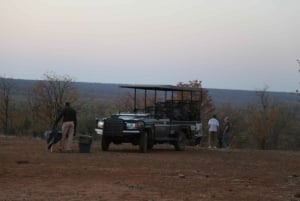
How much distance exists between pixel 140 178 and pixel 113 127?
8.01 metres

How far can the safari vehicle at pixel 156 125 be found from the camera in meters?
22.7

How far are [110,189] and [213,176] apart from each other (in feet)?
12.2

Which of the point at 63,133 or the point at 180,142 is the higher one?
the point at 63,133

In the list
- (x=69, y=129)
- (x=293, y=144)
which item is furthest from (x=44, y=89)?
(x=69, y=129)

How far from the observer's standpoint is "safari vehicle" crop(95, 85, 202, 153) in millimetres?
22656

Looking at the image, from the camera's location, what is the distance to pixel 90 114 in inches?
2461

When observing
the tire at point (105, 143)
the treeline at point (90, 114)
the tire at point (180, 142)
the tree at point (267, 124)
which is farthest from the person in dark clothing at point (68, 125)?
the tree at point (267, 124)

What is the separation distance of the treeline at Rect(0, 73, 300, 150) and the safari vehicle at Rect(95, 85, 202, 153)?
1552 cm

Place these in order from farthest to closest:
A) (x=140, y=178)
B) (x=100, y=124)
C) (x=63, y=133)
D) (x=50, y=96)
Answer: (x=50, y=96) < (x=100, y=124) < (x=63, y=133) < (x=140, y=178)

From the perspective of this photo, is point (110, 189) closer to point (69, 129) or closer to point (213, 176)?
point (213, 176)

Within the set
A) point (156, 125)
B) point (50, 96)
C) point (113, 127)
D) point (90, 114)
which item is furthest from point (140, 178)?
point (90, 114)

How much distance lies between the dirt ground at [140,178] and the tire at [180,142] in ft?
11.3

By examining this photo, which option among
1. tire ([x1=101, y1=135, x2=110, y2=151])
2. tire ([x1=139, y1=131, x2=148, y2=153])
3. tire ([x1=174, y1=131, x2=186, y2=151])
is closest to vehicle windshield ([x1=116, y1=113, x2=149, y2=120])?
tire ([x1=139, y1=131, x2=148, y2=153])

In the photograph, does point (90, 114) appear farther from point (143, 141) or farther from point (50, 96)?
point (143, 141)
